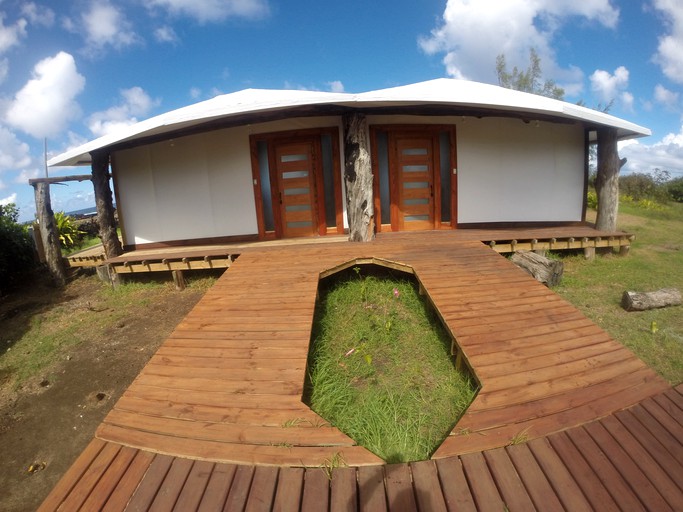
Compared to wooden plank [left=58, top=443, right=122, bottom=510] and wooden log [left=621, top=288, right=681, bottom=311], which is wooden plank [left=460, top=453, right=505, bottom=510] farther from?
wooden log [left=621, top=288, right=681, bottom=311]

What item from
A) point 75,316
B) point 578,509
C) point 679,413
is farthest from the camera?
point 75,316

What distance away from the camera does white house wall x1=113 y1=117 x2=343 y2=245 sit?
651 cm

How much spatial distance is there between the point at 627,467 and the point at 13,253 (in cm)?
1066

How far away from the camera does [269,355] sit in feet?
8.87

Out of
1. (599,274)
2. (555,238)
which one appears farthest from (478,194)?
(599,274)

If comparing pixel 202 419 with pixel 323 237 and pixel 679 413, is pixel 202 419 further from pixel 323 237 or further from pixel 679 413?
pixel 323 237

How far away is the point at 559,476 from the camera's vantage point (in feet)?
5.55

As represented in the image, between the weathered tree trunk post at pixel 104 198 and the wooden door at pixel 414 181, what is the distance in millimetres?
5977

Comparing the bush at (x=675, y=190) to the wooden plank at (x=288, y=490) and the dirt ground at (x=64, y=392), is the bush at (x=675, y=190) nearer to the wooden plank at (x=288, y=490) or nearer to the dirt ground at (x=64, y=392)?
the wooden plank at (x=288, y=490)

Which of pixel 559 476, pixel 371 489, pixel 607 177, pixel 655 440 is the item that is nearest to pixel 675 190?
pixel 607 177

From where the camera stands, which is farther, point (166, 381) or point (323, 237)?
point (323, 237)

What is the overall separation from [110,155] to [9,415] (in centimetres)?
541

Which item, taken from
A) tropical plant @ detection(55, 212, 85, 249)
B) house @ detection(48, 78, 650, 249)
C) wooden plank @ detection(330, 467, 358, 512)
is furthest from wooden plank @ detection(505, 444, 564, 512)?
tropical plant @ detection(55, 212, 85, 249)

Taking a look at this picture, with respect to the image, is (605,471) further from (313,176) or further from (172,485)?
(313,176)
